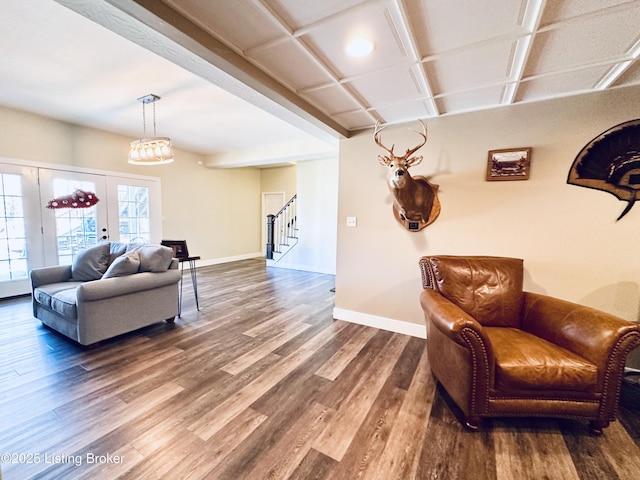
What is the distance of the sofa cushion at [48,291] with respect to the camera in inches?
105

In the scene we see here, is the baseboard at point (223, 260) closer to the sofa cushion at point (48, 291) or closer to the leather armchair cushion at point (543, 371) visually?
the sofa cushion at point (48, 291)

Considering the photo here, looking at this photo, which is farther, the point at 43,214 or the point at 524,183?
the point at 43,214

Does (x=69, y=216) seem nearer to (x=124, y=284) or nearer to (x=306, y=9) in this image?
(x=124, y=284)

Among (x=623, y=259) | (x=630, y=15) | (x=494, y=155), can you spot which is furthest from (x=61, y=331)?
(x=623, y=259)

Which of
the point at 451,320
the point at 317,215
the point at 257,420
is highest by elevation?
the point at 317,215

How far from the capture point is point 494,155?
8.18 feet

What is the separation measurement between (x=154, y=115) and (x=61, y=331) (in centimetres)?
302

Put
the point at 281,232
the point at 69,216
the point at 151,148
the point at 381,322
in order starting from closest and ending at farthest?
the point at 381,322, the point at 151,148, the point at 69,216, the point at 281,232

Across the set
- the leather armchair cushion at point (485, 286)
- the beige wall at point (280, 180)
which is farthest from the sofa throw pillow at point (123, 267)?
the beige wall at point (280, 180)

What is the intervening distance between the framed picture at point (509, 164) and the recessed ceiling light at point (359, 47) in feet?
5.29

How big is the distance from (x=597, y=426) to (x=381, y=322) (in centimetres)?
182

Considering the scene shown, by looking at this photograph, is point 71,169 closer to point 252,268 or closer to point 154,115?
point 154,115

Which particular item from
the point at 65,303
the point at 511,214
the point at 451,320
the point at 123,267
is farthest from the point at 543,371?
the point at 65,303

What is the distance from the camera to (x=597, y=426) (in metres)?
1.57
